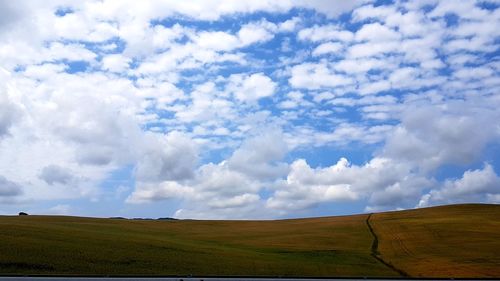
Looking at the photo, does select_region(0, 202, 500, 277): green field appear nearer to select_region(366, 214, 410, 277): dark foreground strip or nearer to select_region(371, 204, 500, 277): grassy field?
select_region(371, 204, 500, 277): grassy field

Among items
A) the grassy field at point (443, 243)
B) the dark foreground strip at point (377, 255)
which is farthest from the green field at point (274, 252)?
the dark foreground strip at point (377, 255)

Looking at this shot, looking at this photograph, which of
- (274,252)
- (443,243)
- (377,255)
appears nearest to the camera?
(377,255)

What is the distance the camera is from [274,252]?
38375 mm

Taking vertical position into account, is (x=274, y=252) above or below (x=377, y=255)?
above

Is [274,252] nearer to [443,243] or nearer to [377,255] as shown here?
[377,255]

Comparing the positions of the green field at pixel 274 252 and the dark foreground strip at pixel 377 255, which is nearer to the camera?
the green field at pixel 274 252

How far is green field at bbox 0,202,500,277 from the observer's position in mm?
25891

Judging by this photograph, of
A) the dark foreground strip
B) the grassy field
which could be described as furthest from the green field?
the dark foreground strip

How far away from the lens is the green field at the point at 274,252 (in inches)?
1019

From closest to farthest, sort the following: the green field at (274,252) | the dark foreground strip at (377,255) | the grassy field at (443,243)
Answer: the green field at (274,252)
the dark foreground strip at (377,255)
the grassy field at (443,243)

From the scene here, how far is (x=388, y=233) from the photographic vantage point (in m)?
53.2

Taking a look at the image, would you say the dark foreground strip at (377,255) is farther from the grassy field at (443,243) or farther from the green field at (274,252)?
the grassy field at (443,243)

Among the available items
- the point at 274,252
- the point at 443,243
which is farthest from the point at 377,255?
the point at 443,243

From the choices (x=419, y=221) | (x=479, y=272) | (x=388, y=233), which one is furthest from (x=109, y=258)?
(x=419, y=221)
